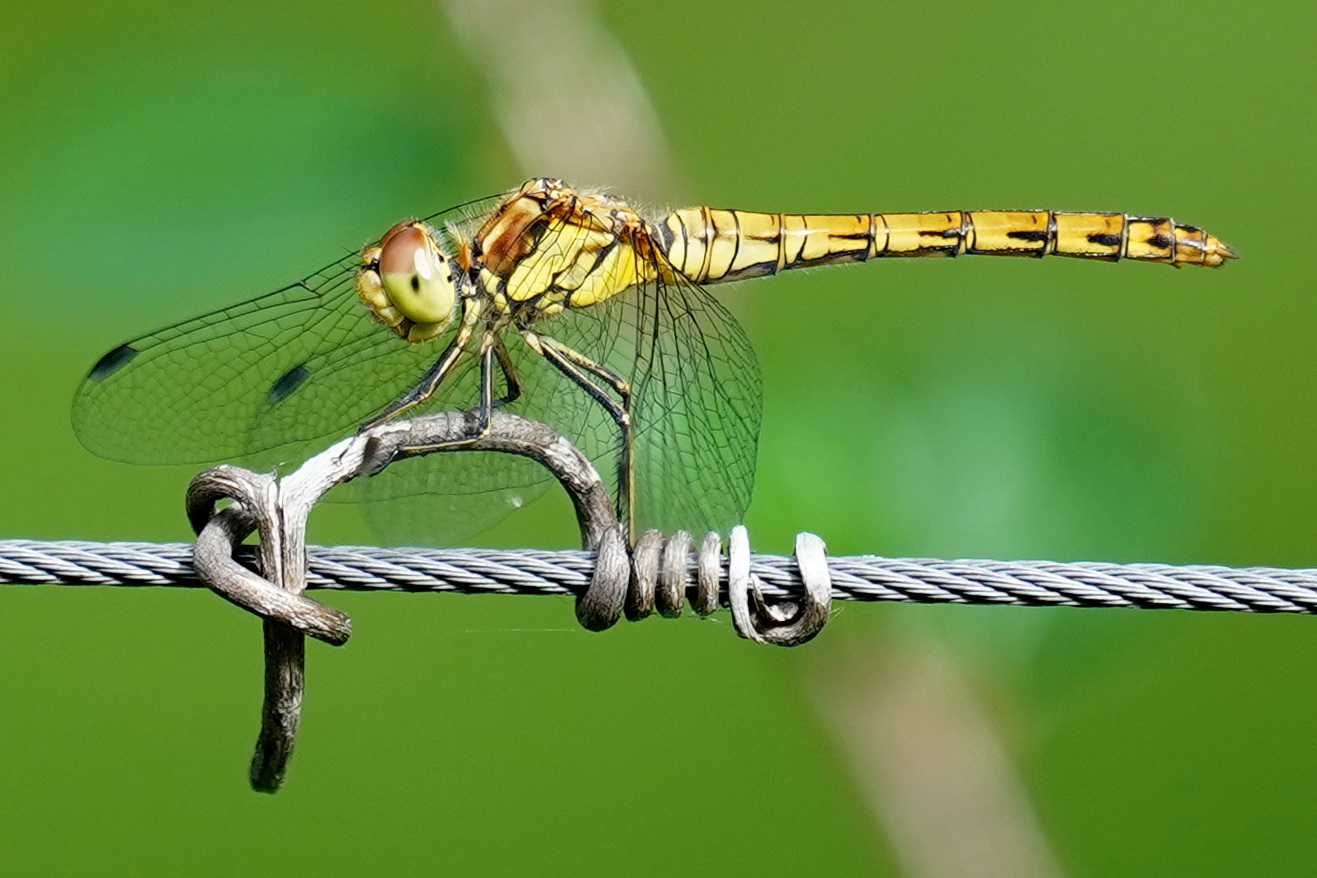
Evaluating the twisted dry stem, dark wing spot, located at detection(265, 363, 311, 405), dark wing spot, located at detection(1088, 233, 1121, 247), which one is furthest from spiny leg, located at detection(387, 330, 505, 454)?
dark wing spot, located at detection(1088, 233, 1121, 247)

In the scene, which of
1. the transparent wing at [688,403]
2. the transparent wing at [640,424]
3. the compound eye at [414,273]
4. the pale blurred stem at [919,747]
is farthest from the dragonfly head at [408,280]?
the pale blurred stem at [919,747]

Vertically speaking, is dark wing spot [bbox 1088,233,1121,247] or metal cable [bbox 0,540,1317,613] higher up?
dark wing spot [bbox 1088,233,1121,247]

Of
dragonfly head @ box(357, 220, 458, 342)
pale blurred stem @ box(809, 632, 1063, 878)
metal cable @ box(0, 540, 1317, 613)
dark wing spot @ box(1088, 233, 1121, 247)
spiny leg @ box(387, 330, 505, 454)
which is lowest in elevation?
pale blurred stem @ box(809, 632, 1063, 878)

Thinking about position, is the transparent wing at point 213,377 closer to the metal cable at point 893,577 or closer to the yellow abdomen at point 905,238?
the yellow abdomen at point 905,238

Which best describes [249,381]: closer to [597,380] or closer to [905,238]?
[597,380]

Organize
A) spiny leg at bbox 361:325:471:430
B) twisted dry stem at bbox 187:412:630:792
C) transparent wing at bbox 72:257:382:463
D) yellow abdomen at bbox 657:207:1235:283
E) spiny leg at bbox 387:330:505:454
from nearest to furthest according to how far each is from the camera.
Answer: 1. twisted dry stem at bbox 187:412:630:792
2. spiny leg at bbox 387:330:505:454
3. spiny leg at bbox 361:325:471:430
4. transparent wing at bbox 72:257:382:463
5. yellow abdomen at bbox 657:207:1235:283

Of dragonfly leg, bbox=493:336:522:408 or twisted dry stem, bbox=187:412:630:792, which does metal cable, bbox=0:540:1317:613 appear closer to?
twisted dry stem, bbox=187:412:630:792

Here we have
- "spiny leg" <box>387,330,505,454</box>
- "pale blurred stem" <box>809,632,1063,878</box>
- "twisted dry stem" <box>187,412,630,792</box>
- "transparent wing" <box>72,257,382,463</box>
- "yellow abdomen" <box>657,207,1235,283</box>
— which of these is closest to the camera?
"twisted dry stem" <box>187,412,630,792</box>
